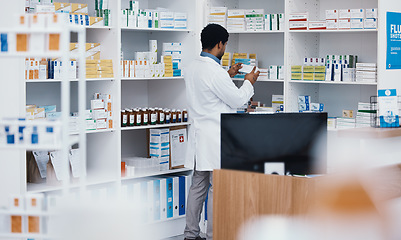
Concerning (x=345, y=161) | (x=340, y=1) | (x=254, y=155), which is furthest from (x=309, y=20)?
(x=345, y=161)

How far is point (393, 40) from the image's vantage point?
216 inches

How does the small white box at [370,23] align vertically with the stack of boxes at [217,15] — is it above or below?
below

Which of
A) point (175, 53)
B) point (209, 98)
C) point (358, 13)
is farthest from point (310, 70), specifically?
point (175, 53)

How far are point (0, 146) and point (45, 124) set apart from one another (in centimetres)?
29

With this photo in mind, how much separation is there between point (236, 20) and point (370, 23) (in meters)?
1.36

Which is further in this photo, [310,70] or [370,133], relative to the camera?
[310,70]

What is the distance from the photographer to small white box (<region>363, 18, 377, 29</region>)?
5477 mm

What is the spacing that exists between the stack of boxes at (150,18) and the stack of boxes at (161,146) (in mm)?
972

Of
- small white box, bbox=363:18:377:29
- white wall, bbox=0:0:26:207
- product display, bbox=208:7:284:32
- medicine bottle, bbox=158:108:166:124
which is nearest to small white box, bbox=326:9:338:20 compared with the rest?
small white box, bbox=363:18:377:29

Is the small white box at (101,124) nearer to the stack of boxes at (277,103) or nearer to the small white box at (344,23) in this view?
the stack of boxes at (277,103)

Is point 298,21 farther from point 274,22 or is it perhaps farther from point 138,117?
point 138,117

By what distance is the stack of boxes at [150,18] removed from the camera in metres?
5.77

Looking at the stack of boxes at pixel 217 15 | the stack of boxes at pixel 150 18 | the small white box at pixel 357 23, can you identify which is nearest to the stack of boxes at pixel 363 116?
the small white box at pixel 357 23

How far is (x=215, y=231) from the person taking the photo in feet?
13.8
